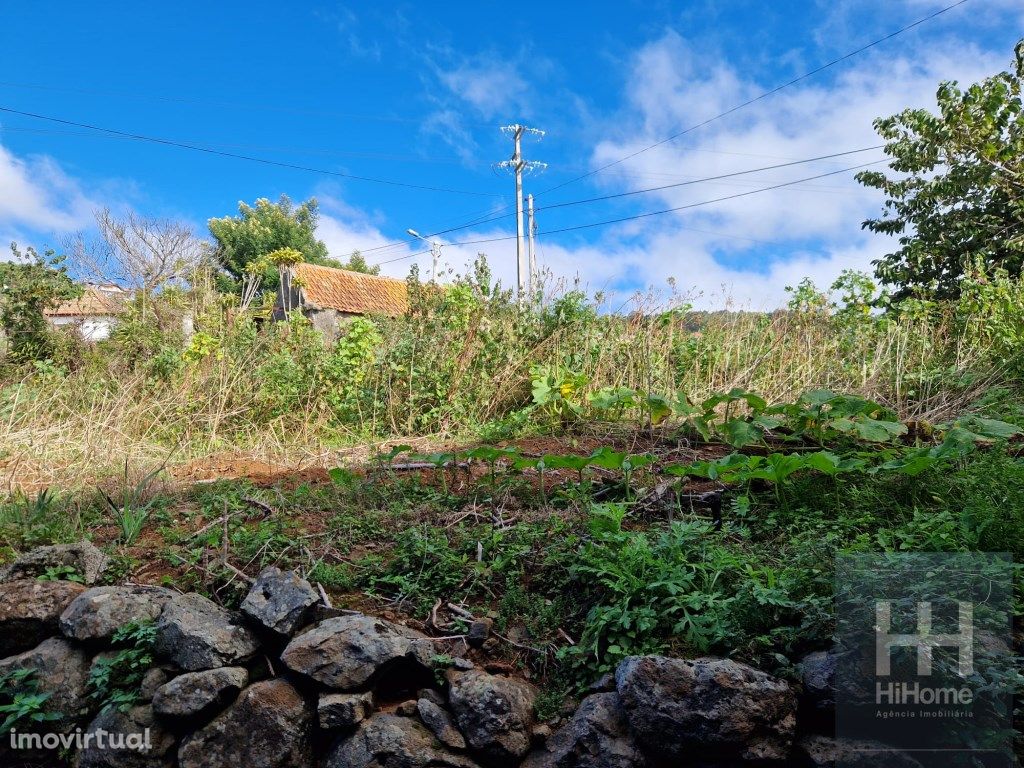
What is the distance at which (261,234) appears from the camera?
31.7m

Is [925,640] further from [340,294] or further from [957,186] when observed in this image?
[340,294]

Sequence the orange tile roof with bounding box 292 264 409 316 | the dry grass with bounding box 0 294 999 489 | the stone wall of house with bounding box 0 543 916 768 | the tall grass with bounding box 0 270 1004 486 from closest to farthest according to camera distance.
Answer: the stone wall of house with bounding box 0 543 916 768 < the dry grass with bounding box 0 294 999 489 < the tall grass with bounding box 0 270 1004 486 < the orange tile roof with bounding box 292 264 409 316

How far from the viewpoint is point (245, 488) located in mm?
4023

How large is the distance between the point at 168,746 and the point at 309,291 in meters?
21.4

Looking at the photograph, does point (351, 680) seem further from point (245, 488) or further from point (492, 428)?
point (492, 428)

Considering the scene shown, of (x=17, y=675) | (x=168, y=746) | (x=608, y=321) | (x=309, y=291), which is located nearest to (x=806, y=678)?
(x=168, y=746)

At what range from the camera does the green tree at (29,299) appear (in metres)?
9.69

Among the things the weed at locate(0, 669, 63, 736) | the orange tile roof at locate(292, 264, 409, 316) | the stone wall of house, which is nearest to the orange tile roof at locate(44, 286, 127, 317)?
the orange tile roof at locate(292, 264, 409, 316)

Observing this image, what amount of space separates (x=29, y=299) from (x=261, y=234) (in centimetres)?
2284

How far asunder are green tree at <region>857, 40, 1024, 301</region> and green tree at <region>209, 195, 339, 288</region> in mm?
25609

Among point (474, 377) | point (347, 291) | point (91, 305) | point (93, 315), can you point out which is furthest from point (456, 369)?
point (347, 291)

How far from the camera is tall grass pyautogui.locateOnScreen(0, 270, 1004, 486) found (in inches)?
240

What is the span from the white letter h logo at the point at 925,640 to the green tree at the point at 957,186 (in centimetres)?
977

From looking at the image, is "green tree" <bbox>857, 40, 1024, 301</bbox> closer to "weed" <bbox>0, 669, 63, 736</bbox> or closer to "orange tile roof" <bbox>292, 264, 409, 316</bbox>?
"weed" <bbox>0, 669, 63, 736</bbox>
